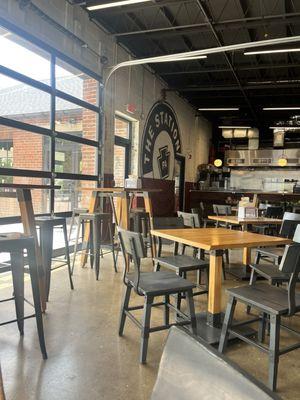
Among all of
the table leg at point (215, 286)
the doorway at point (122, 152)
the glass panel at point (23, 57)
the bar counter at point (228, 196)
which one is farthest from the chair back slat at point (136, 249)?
the bar counter at point (228, 196)

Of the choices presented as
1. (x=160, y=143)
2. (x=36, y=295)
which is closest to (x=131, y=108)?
(x=160, y=143)

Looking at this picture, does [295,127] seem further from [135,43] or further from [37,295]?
[37,295]

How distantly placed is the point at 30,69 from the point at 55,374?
12.5 ft

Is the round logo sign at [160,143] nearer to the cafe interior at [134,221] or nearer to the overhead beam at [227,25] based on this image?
the cafe interior at [134,221]

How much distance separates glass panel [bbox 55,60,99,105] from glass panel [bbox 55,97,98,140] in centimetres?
20

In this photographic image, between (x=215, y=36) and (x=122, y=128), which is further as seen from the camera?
(x=122, y=128)

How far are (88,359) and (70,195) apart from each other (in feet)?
11.6

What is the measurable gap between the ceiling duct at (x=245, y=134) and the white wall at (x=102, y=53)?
2928 mm

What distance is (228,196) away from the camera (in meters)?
9.88

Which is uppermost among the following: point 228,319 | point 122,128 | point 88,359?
point 122,128

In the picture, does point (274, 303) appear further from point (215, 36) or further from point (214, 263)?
point (215, 36)

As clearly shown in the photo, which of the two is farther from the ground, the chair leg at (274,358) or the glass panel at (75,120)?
the glass panel at (75,120)

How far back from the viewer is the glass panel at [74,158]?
503 cm

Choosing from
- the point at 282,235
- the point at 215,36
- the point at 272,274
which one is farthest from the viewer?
the point at 215,36
